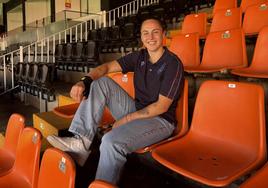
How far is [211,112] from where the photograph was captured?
5.26 feet

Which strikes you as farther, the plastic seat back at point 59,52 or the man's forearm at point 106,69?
the plastic seat back at point 59,52

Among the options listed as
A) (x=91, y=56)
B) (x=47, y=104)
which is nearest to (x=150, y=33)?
(x=47, y=104)

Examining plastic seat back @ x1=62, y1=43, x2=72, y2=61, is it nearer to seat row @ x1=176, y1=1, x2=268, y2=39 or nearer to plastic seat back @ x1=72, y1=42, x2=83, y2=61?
plastic seat back @ x1=72, y1=42, x2=83, y2=61

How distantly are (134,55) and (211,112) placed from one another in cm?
71

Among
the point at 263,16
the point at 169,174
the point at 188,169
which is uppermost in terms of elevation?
the point at 263,16

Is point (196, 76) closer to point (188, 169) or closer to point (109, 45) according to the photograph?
point (188, 169)

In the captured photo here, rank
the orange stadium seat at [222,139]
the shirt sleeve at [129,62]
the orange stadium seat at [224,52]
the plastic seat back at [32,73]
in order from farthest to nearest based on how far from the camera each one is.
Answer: the plastic seat back at [32,73] < the orange stadium seat at [224,52] < the shirt sleeve at [129,62] < the orange stadium seat at [222,139]

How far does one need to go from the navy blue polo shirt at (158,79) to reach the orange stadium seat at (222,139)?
0.15 m

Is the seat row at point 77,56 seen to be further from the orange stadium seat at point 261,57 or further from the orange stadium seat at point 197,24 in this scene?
the orange stadium seat at point 261,57

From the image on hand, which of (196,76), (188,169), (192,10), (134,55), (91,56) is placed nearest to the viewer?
(188,169)

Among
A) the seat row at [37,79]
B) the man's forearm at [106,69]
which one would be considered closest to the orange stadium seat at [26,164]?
the man's forearm at [106,69]

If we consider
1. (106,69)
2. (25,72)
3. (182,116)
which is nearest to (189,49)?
(106,69)

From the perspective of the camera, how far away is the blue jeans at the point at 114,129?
4.73 ft

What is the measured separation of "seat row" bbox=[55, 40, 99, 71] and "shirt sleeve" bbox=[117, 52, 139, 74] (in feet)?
8.89
